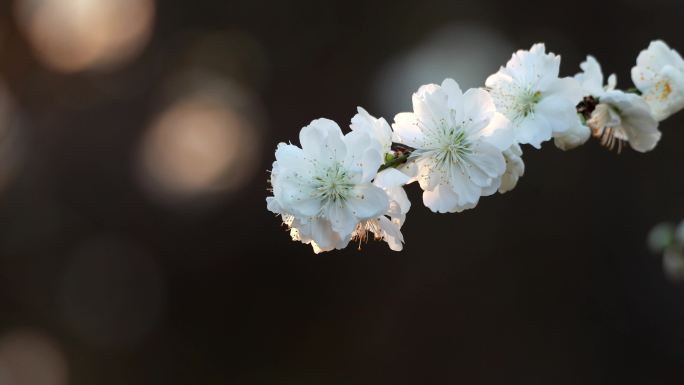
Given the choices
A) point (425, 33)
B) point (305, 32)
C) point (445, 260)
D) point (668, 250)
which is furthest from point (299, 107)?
point (668, 250)

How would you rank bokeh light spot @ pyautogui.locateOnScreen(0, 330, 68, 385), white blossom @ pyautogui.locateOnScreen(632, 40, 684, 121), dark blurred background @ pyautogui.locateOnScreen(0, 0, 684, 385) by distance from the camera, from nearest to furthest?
white blossom @ pyautogui.locateOnScreen(632, 40, 684, 121) → dark blurred background @ pyautogui.locateOnScreen(0, 0, 684, 385) → bokeh light spot @ pyautogui.locateOnScreen(0, 330, 68, 385)

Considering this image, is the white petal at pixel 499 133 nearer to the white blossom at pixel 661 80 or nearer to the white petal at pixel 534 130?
the white petal at pixel 534 130

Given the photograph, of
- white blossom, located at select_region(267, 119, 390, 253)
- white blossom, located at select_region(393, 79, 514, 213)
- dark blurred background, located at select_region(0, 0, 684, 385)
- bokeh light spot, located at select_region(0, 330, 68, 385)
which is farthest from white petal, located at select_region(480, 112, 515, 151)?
bokeh light spot, located at select_region(0, 330, 68, 385)

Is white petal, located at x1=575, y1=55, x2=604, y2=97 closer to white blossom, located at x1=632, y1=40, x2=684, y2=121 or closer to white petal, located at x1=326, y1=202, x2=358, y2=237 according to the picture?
white blossom, located at x1=632, y1=40, x2=684, y2=121

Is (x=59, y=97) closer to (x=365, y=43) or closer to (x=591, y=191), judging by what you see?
(x=365, y=43)

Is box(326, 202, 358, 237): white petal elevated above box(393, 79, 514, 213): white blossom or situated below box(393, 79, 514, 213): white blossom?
below

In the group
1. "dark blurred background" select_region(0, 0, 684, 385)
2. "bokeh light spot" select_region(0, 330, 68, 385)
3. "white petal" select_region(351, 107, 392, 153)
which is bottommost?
"white petal" select_region(351, 107, 392, 153)

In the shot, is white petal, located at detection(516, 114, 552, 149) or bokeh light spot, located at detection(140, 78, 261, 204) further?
bokeh light spot, located at detection(140, 78, 261, 204)

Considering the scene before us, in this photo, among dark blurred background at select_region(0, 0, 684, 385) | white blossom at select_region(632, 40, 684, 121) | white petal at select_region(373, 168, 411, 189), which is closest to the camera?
white petal at select_region(373, 168, 411, 189)

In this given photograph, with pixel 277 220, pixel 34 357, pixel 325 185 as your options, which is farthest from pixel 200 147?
pixel 325 185
